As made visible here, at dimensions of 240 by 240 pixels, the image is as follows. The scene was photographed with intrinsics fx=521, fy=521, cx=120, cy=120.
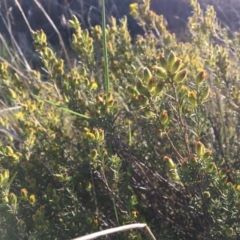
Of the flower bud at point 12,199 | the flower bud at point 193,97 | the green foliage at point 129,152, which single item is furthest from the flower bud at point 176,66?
the flower bud at point 12,199

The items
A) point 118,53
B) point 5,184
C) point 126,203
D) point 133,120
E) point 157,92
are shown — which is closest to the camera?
point 157,92

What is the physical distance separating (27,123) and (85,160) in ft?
0.68

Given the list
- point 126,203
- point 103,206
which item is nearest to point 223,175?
point 126,203

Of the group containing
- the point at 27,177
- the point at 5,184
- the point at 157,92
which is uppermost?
the point at 157,92

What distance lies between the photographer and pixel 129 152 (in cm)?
142

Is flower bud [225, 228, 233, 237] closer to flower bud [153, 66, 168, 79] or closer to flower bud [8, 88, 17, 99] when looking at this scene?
flower bud [153, 66, 168, 79]

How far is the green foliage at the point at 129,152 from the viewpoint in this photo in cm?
120

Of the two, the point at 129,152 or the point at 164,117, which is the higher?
the point at 164,117

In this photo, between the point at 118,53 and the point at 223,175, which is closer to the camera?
the point at 223,175

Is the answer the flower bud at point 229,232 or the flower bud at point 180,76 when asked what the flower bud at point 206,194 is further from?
the flower bud at point 180,76

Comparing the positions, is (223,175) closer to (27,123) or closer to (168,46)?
(27,123)

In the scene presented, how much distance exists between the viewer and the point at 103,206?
1.54 meters

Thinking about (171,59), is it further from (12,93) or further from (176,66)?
(12,93)

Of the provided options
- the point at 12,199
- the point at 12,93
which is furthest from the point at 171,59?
the point at 12,93
